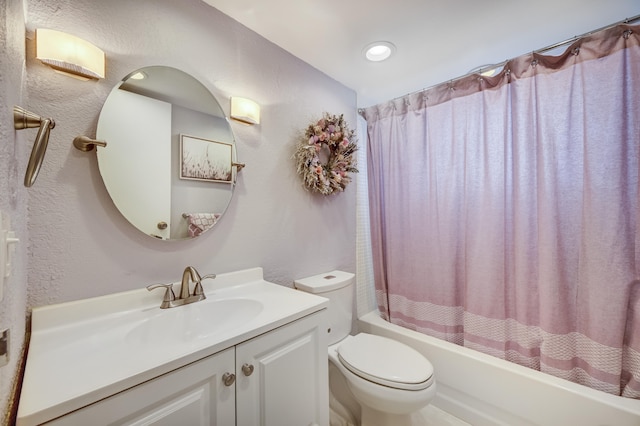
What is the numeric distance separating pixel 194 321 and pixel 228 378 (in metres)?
0.35

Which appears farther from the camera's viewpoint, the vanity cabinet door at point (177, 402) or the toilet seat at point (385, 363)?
the toilet seat at point (385, 363)

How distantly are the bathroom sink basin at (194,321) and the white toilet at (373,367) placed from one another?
479mm

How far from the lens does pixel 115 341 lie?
2.56 feet

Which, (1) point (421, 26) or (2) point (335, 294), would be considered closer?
(1) point (421, 26)

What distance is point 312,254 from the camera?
1721 mm

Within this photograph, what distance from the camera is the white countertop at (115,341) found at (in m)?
0.55

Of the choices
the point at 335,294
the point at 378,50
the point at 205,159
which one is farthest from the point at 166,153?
the point at 378,50

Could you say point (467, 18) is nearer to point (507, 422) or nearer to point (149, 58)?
point (149, 58)

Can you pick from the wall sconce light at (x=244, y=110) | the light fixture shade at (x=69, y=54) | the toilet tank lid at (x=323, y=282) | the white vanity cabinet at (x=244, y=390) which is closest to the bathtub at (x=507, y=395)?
the toilet tank lid at (x=323, y=282)

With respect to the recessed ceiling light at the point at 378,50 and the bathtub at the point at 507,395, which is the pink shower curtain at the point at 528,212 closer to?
the bathtub at the point at 507,395

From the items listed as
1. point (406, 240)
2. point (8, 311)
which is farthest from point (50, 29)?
point (406, 240)

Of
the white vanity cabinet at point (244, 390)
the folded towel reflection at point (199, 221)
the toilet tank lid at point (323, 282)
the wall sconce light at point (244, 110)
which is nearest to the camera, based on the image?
the white vanity cabinet at point (244, 390)

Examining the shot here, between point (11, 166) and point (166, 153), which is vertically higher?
point (166, 153)

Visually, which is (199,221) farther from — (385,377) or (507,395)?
(507,395)
